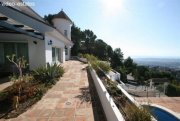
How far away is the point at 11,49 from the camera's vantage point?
41.6 ft

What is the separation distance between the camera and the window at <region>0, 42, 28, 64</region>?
12.6 metres

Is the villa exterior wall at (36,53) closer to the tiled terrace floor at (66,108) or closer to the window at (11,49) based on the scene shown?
the window at (11,49)

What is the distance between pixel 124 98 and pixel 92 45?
143 feet

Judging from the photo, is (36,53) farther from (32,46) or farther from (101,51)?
(101,51)

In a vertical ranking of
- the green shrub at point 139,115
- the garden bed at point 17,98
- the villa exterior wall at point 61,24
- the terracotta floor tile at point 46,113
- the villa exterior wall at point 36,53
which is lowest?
the terracotta floor tile at point 46,113

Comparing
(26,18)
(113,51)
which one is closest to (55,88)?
(26,18)

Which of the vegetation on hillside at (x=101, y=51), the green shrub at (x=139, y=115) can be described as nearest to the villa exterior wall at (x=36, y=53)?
the green shrub at (x=139, y=115)

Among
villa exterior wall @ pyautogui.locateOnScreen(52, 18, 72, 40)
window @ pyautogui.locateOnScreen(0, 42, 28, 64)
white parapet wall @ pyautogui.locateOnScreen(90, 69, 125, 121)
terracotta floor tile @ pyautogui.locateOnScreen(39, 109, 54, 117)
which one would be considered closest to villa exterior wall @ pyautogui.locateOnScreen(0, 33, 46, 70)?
window @ pyautogui.locateOnScreen(0, 42, 28, 64)

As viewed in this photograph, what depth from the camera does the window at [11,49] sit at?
1256 cm

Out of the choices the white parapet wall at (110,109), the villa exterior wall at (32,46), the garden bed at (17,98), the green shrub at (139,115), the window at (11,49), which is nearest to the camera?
the green shrub at (139,115)

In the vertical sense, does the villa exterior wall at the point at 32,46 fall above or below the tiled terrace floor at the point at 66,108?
above

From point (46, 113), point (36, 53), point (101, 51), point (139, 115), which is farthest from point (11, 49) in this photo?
point (101, 51)

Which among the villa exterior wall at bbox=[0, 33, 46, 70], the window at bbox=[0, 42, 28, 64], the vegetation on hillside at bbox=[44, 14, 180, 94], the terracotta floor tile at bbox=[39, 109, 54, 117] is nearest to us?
the terracotta floor tile at bbox=[39, 109, 54, 117]

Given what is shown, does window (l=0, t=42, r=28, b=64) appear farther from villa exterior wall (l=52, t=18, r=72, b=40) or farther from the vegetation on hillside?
the vegetation on hillside
